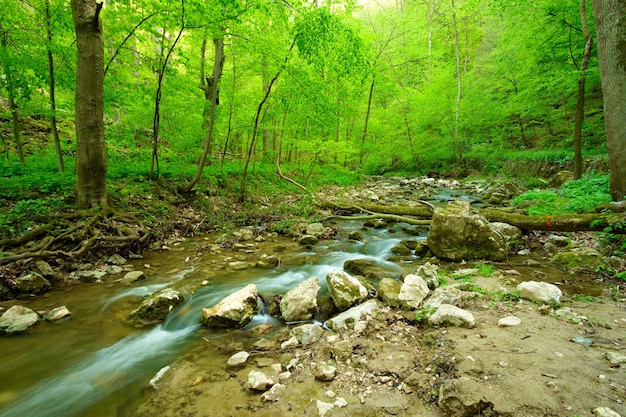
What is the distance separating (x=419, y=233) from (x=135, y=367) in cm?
709

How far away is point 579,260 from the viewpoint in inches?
182

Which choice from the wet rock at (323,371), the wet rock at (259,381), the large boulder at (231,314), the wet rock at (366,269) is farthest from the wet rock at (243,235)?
the wet rock at (323,371)

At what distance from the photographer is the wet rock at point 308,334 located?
10.3 ft

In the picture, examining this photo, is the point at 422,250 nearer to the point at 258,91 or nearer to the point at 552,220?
the point at 552,220

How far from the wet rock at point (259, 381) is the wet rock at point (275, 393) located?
5 cm

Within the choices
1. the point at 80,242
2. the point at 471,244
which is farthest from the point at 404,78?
the point at 80,242

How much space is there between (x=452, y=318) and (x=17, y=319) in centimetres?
536

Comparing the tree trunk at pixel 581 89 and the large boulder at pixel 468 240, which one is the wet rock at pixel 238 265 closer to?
the large boulder at pixel 468 240

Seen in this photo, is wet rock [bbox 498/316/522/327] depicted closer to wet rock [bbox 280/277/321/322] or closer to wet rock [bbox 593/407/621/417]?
wet rock [bbox 593/407/621/417]

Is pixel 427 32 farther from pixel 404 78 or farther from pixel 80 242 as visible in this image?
pixel 80 242

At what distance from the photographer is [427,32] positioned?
25375 mm

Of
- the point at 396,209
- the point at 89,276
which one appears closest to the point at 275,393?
the point at 89,276

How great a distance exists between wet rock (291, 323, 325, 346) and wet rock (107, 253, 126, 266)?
4.37 metres

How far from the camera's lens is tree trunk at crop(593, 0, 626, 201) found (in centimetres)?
532
